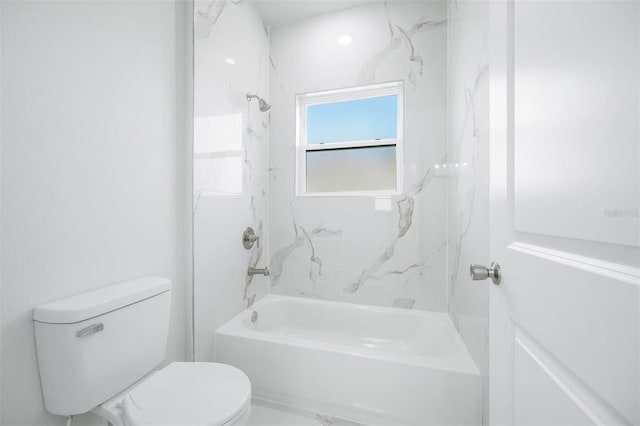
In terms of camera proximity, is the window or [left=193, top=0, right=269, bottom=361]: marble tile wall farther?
the window

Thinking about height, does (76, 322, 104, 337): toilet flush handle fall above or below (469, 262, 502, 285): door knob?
below

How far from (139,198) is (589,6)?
62.2 inches

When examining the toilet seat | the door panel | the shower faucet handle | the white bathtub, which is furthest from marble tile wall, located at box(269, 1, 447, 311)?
the door panel

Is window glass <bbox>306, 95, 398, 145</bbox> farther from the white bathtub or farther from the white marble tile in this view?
the white bathtub

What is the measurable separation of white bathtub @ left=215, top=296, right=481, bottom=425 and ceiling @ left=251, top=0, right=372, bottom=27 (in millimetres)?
2423

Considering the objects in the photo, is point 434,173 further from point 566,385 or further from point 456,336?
point 566,385

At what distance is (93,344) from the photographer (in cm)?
94

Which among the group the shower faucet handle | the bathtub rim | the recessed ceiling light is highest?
the recessed ceiling light

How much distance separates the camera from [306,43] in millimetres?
2285

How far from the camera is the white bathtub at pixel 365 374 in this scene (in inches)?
A: 49.5

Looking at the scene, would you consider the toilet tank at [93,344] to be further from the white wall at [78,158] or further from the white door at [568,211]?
the white door at [568,211]

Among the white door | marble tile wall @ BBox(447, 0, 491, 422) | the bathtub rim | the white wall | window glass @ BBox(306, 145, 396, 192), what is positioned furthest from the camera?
window glass @ BBox(306, 145, 396, 192)

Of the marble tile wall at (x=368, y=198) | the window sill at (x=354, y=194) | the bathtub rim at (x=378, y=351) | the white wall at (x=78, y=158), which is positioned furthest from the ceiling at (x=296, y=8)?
the bathtub rim at (x=378, y=351)

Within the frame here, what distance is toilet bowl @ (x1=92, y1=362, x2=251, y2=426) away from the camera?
2.89 ft
